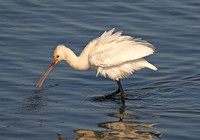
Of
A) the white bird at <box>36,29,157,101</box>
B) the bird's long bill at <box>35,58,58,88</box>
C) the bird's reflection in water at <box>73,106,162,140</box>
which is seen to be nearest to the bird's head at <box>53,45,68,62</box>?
the white bird at <box>36,29,157,101</box>

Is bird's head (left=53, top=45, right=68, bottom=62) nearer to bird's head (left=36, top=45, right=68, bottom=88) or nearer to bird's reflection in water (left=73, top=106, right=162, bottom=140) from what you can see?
bird's head (left=36, top=45, right=68, bottom=88)

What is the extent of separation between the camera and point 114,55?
10.3 m

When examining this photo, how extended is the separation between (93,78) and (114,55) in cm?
147

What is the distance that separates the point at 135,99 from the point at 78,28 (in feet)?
14.0

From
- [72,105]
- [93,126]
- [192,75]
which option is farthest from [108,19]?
[93,126]

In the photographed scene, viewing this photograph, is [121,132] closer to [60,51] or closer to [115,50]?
[115,50]

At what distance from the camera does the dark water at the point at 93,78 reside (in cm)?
884

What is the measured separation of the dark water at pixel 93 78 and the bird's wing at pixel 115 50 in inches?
29.7

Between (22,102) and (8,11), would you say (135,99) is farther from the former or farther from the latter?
(8,11)

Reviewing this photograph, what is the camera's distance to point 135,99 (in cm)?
1041

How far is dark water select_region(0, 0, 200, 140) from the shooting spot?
348 inches

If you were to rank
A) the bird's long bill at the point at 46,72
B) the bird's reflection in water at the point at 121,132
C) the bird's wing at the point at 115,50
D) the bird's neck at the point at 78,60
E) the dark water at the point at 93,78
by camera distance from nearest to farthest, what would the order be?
1. the bird's reflection in water at the point at 121,132
2. the dark water at the point at 93,78
3. the bird's wing at the point at 115,50
4. the bird's neck at the point at 78,60
5. the bird's long bill at the point at 46,72

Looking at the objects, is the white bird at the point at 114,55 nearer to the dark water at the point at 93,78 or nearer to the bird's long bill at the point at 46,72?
the bird's long bill at the point at 46,72

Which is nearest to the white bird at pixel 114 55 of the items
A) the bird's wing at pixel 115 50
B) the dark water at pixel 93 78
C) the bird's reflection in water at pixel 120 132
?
the bird's wing at pixel 115 50
